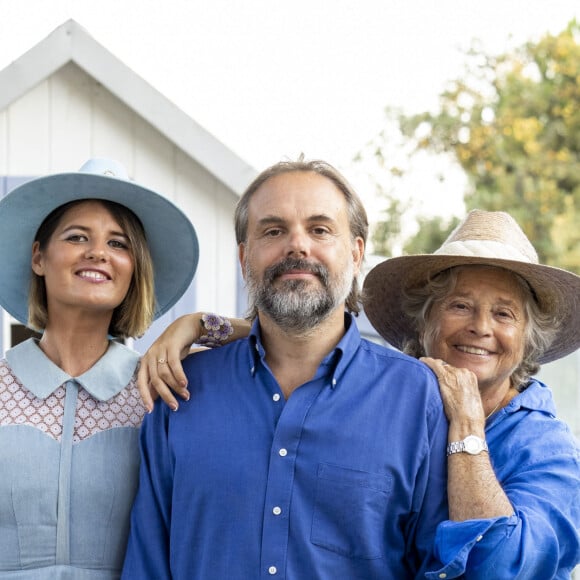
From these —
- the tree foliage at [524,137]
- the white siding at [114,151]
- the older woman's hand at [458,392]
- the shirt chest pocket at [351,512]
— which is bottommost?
the shirt chest pocket at [351,512]

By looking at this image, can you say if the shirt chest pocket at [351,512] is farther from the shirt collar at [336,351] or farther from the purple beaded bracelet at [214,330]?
the purple beaded bracelet at [214,330]

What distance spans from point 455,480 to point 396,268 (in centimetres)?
105

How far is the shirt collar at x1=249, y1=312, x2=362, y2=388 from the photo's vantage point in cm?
301

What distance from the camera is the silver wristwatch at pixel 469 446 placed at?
9.28ft

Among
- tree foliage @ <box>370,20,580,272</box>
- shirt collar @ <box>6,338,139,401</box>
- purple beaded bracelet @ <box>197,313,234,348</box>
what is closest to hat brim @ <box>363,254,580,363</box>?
purple beaded bracelet @ <box>197,313,234,348</box>

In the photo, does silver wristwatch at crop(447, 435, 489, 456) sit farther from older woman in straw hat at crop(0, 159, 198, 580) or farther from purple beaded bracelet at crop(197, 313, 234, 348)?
older woman in straw hat at crop(0, 159, 198, 580)

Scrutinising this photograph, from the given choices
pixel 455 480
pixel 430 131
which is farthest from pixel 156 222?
pixel 430 131

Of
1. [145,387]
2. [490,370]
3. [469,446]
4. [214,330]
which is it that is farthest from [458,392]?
[145,387]

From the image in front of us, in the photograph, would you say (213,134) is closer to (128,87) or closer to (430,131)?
(128,87)

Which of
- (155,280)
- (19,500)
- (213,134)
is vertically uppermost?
(213,134)

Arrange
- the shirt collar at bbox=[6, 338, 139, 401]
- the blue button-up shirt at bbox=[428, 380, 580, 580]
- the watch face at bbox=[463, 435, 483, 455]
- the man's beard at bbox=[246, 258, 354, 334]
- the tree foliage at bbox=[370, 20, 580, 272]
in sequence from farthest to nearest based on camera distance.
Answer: the tree foliage at bbox=[370, 20, 580, 272], the shirt collar at bbox=[6, 338, 139, 401], the man's beard at bbox=[246, 258, 354, 334], the watch face at bbox=[463, 435, 483, 455], the blue button-up shirt at bbox=[428, 380, 580, 580]

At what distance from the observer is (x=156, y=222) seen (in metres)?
3.44

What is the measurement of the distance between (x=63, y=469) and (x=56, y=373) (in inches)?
13.0

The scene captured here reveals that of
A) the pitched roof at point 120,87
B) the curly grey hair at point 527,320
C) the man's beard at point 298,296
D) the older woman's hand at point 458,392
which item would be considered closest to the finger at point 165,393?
the man's beard at point 298,296
